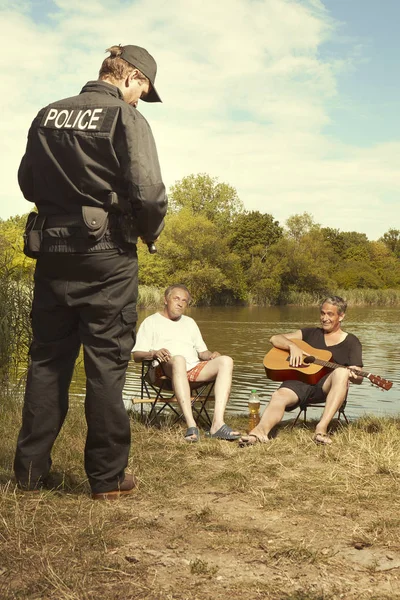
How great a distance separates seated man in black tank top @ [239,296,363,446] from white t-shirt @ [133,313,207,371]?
27.1 inches

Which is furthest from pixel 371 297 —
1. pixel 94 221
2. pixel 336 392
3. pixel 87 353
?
pixel 94 221

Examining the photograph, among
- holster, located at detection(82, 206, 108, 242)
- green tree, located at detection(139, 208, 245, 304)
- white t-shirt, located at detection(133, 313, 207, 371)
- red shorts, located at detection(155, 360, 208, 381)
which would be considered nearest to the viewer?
holster, located at detection(82, 206, 108, 242)

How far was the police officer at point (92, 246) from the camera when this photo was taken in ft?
10.5

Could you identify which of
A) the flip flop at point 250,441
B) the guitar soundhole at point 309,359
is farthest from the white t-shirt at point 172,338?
the flip flop at point 250,441

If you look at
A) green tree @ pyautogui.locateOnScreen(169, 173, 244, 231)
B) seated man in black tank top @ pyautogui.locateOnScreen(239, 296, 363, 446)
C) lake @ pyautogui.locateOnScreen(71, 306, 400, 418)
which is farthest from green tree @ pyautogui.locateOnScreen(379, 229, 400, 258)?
seated man in black tank top @ pyautogui.locateOnScreen(239, 296, 363, 446)

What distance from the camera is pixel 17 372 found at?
710cm

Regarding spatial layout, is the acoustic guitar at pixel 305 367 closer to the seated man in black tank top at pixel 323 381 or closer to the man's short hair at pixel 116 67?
the seated man in black tank top at pixel 323 381

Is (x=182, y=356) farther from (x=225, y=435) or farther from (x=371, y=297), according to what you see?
(x=371, y=297)

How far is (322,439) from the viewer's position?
493cm

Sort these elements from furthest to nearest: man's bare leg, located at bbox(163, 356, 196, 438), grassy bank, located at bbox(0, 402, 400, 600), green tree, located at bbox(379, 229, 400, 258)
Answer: green tree, located at bbox(379, 229, 400, 258)
man's bare leg, located at bbox(163, 356, 196, 438)
grassy bank, located at bbox(0, 402, 400, 600)

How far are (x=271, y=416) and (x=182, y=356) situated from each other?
87cm

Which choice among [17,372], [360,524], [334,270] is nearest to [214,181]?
[334,270]

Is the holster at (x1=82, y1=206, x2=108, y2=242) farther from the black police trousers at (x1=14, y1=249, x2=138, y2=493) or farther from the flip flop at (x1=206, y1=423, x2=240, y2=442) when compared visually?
the flip flop at (x1=206, y1=423, x2=240, y2=442)

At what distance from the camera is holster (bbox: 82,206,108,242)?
3.17 meters
